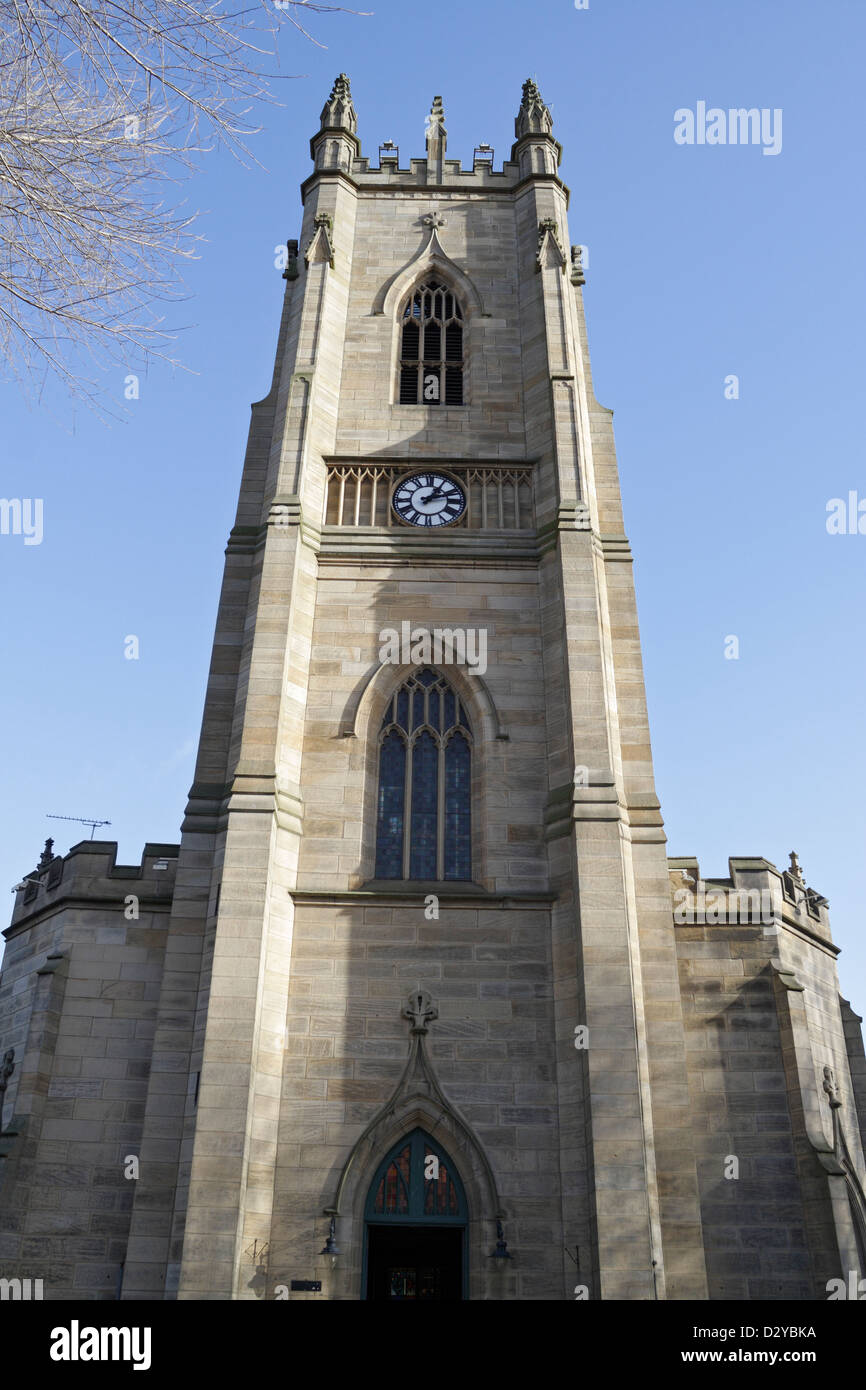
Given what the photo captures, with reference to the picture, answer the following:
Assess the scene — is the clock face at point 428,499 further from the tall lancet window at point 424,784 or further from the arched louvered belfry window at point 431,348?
the tall lancet window at point 424,784

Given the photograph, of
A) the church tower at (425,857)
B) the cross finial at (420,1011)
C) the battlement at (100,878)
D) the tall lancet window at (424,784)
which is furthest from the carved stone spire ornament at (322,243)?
the cross finial at (420,1011)

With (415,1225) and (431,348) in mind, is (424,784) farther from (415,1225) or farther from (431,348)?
(431,348)

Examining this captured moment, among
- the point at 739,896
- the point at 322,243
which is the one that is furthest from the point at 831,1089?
the point at 322,243

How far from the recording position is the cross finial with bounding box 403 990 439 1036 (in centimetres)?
1463

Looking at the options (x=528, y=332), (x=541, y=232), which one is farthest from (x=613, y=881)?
(x=541, y=232)

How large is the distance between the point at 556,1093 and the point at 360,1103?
247cm

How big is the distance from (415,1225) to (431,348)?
633 inches

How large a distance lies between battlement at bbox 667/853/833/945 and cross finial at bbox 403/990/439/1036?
3930 mm

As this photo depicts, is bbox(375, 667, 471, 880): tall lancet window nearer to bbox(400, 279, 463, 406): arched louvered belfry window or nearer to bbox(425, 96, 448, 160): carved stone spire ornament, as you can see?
bbox(400, 279, 463, 406): arched louvered belfry window

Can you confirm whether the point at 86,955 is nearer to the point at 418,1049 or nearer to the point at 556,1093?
the point at 418,1049

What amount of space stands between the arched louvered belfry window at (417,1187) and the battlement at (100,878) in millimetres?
4993

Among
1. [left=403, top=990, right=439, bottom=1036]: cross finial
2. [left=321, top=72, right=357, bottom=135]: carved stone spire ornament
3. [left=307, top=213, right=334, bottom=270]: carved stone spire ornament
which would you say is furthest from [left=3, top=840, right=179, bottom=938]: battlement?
[left=321, top=72, right=357, bottom=135]: carved stone spire ornament

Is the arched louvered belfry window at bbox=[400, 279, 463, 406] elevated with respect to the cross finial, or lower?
elevated

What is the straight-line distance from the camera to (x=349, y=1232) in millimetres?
13492
